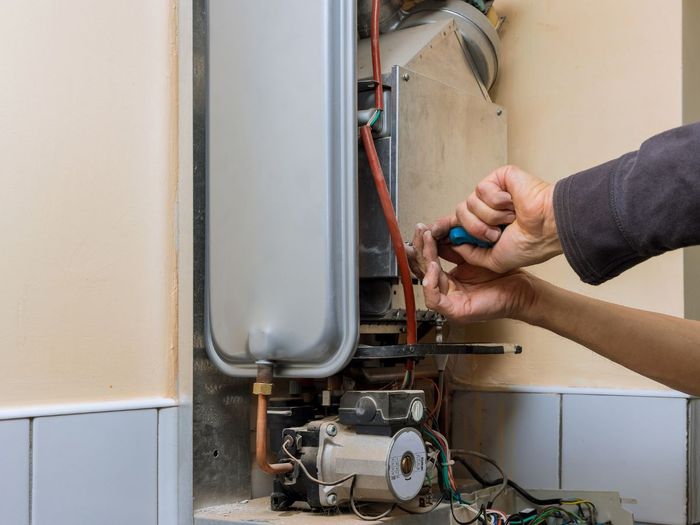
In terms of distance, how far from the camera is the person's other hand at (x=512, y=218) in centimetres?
92

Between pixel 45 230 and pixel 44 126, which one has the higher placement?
pixel 44 126

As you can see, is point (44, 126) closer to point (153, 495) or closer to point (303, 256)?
point (303, 256)

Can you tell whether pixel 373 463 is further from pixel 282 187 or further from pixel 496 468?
pixel 496 468

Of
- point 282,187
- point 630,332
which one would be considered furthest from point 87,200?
point 630,332

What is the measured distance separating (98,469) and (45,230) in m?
0.29

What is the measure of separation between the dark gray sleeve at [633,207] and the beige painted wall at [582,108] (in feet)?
1.70

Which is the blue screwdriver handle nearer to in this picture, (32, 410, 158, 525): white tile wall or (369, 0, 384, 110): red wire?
(369, 0, 384, 110): red wire

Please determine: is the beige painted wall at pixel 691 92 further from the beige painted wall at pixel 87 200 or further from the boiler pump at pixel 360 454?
the beige painted wall at pixel 87 200

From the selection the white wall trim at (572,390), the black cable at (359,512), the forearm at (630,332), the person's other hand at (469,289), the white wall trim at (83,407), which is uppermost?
the person's other hand at (469,289)

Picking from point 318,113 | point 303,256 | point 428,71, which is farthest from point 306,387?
point 428,71

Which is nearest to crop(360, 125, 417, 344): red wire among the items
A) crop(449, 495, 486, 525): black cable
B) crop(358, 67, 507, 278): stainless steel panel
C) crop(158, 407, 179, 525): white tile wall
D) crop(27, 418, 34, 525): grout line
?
crop(358, 67, 507, 278): stainless steel panel

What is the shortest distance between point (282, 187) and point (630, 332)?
1.75 ft

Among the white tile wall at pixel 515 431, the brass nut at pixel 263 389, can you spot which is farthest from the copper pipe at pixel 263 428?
the white tile wall at pixel 515 431

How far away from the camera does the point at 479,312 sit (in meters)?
1.11
